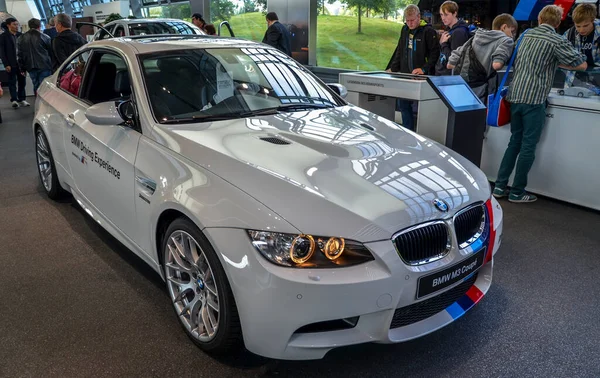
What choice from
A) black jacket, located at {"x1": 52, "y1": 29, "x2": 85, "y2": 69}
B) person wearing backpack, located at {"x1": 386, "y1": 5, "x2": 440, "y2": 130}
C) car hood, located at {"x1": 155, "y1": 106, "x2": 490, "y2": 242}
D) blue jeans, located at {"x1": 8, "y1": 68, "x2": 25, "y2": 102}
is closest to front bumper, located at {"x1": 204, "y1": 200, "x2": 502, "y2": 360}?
car hood, located at {"x1": 155, "y1": 106, "x2": 490, "y2": 242}

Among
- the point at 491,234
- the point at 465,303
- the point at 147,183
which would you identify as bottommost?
the point at 465,303

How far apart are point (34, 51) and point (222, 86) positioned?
8.47 m

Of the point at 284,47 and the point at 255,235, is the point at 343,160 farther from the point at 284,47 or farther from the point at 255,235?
the point at 284,47

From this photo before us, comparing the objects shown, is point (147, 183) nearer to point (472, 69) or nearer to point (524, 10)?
point (472, 69)

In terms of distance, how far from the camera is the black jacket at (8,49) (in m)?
10.0

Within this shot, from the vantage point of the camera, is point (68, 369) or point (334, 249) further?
point (68, 369)

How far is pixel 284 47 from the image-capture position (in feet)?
29.4

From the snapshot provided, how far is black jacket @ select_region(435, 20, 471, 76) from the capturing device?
5781mm

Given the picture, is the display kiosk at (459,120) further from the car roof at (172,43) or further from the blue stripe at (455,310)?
the blue stripe at (455,310)

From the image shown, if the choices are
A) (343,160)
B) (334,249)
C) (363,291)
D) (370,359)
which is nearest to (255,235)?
(334,249)

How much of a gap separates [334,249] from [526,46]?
326cm

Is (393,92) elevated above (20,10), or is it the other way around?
(20,10)

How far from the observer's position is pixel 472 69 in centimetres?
536

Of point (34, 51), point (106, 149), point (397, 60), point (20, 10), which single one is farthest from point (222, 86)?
point (20, 10)
